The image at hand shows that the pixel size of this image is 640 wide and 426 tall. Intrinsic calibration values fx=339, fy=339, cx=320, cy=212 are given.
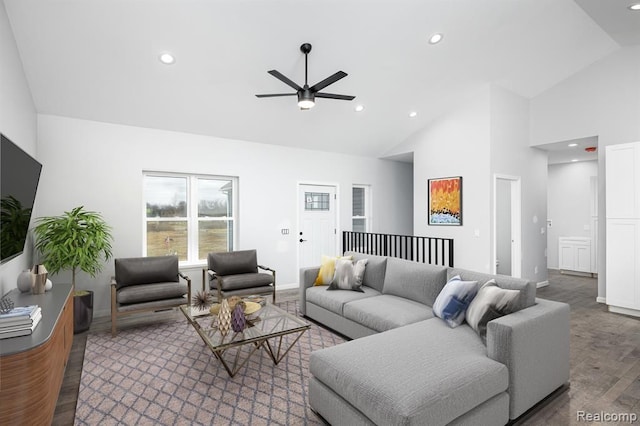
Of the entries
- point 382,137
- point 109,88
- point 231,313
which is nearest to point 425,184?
point 382,137

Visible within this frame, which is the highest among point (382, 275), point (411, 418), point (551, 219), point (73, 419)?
point (551, 219)

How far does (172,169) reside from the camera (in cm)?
521

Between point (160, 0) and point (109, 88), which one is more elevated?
point (160, 0)

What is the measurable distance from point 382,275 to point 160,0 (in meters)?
3.64

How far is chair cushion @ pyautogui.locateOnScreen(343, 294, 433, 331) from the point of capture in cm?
308

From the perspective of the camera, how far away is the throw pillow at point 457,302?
9.27 feet

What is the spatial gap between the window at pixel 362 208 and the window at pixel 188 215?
2.76m

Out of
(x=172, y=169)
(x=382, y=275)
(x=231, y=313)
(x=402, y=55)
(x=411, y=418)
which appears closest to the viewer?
(x=411, y=418)

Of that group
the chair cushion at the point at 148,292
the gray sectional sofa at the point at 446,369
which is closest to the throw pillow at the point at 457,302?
the gray sectional sofa at the point at 446,369

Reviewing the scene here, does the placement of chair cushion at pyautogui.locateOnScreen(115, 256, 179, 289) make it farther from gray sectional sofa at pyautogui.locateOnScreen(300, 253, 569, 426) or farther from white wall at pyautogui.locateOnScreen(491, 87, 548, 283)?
white wall at pyautogui.locateOnScreen(491, 87, 548, 283)

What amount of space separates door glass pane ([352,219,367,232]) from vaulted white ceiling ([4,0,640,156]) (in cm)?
238

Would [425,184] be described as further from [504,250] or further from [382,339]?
[382,339]

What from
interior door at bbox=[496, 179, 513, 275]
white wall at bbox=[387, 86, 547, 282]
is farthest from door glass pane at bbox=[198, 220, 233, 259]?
interior door at bbox=[496, 179, 513, 275]

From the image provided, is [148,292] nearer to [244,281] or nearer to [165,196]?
[244,281]
